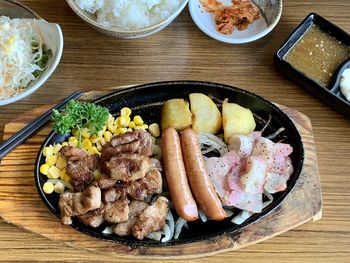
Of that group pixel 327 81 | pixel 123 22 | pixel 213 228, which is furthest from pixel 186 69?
pixel 213 228

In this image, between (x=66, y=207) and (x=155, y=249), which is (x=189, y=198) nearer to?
(x=155, y=249)

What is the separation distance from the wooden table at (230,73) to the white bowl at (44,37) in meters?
0.14

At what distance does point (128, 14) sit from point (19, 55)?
1.98 feet

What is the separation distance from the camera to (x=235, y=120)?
2490 mm

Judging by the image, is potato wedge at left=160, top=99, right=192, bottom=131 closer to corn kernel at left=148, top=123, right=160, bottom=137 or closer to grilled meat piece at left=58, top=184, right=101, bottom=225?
corn kernel at left=148, top=123, right=160, bottom=137

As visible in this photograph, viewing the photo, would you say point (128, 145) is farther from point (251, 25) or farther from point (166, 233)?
point (251, 25)

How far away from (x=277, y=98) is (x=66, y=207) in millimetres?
1261

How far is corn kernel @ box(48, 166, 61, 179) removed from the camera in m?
2.37

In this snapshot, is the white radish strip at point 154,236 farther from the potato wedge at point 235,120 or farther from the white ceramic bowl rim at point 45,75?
the white ceramic bowl rim at point 45,75

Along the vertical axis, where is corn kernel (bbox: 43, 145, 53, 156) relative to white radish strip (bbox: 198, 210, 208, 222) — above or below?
below

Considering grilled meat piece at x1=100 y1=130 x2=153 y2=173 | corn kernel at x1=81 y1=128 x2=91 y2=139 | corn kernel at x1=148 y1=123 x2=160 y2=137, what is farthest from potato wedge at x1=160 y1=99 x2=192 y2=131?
corn kernel at x1=81 y1=128 x2=91 y2=139

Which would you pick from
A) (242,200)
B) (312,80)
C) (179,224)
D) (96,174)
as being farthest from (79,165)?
(312,80)

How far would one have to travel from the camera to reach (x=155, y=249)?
88.9 inches

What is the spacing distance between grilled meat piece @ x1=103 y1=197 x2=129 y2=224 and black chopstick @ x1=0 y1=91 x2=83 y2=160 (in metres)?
0.57
